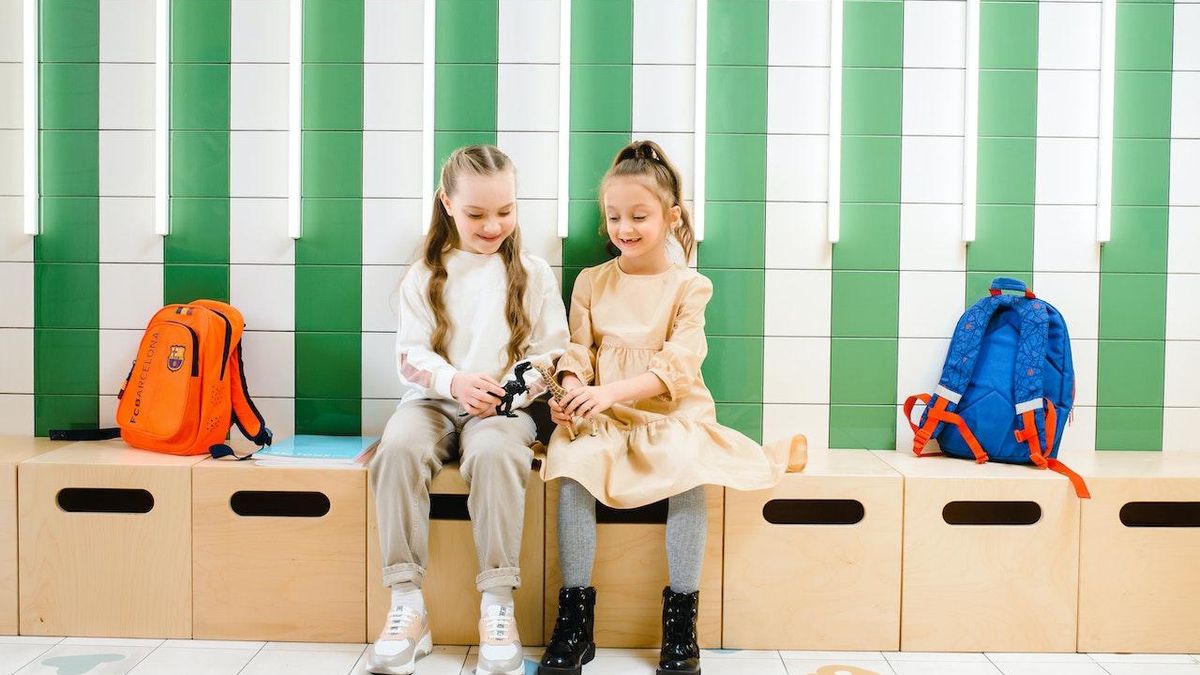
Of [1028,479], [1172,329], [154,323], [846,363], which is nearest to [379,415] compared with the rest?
[154,323]

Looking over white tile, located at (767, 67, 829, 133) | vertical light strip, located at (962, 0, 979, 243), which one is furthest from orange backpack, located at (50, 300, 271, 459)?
vertical light strip, located at (962, 0, 979, 243)

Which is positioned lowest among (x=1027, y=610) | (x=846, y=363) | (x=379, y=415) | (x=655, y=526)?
(x=1027, y=610)

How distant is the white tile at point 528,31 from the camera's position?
244cm

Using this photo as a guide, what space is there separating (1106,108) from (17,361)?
10.2 feet

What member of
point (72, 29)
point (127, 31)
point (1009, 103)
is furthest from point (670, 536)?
point (72, 29)

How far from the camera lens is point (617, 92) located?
2.45 meters

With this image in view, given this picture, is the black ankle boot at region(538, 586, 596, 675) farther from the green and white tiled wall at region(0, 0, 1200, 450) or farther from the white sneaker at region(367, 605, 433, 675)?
the green and white tiled wall at region(0, 0, 1200, 450)

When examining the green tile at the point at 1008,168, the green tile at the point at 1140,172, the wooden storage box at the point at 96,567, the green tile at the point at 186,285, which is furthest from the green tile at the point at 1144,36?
the wooden storage box at the point at 96,567

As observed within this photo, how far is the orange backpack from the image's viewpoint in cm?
222

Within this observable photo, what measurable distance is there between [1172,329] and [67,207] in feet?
10.2

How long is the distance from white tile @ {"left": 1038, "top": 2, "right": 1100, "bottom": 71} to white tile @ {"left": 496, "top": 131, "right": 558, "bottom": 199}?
4.49ft

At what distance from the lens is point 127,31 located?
8.09 ft

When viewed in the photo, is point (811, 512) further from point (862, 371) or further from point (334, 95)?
point (334, 95)

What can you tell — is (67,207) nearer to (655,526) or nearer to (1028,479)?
(655,526)
